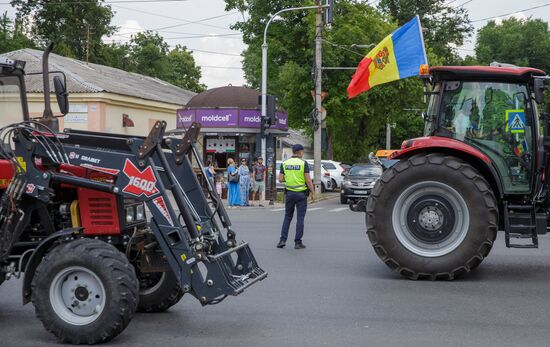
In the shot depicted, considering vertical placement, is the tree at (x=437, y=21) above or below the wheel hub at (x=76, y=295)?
above

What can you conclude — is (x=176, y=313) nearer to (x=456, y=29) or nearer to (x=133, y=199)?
(x=133, y=199)

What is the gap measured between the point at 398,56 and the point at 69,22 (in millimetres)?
51304

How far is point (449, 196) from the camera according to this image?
957cm

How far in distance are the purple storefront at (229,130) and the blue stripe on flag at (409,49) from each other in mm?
15969

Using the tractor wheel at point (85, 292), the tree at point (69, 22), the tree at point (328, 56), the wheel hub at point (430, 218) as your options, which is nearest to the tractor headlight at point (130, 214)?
the tractor wheel at point (85, 292)

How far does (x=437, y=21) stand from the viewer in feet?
193

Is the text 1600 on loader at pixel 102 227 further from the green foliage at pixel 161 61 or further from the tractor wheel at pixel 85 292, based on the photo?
the green foliage at pixel 161 61

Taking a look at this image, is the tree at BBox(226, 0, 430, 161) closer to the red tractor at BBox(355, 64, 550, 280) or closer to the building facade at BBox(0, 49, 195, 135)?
the building facade at BBox(0, 49, 195, 135)

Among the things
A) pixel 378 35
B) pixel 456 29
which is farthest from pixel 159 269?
pixel 456 29

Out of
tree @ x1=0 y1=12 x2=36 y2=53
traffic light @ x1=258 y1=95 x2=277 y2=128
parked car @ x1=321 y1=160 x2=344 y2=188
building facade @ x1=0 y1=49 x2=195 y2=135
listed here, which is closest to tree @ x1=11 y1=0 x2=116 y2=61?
tree @ x1=0 y1=12 x2=36 y2=53

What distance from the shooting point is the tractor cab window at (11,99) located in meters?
7.70

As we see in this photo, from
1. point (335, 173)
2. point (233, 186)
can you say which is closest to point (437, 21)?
point (335, 173)

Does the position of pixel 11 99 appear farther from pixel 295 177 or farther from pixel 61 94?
pixel 295 177

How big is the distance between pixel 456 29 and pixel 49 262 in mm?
56469
